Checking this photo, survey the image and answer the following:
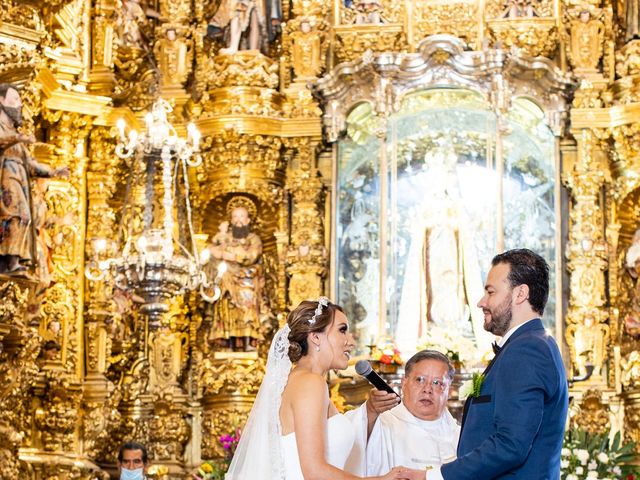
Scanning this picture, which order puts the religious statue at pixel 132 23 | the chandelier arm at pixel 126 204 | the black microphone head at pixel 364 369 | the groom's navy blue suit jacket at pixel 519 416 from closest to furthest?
the groom's navy blue suit jacket at pixel 519 416
the black microphone head at pixel 364 369
the chandelier arm at pixel 126 204
the religious statue at pixel 132 23

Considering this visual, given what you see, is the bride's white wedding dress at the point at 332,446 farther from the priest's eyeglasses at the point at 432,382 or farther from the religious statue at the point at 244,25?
the religious statue at the point at 244,25

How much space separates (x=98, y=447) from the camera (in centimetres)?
1622

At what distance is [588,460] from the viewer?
12133 millimetres

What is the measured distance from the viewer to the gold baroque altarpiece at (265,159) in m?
16.1

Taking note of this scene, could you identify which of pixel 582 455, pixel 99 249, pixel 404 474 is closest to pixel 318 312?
pixel 404 474

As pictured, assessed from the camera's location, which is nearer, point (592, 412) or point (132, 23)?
point (592, 412)

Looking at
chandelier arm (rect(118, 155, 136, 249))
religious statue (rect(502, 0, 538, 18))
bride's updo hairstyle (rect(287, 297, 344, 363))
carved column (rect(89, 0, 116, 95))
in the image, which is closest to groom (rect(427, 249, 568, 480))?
bride's updo hairstyle (rect(287, 297, 344, 363))

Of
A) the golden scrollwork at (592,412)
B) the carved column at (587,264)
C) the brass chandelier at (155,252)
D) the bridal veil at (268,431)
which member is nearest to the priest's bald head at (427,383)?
the bridal veil at (268,431)

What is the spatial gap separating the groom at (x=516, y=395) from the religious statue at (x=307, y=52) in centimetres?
1149

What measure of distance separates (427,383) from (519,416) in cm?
209

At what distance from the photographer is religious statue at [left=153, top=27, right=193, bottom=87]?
17891mm

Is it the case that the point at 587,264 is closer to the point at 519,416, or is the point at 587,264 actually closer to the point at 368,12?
the point at 368,12

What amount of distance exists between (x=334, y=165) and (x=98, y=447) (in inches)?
183

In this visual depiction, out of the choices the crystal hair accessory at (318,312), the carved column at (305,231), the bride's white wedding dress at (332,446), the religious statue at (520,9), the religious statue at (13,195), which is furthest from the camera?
the religious statue at (520,9)
